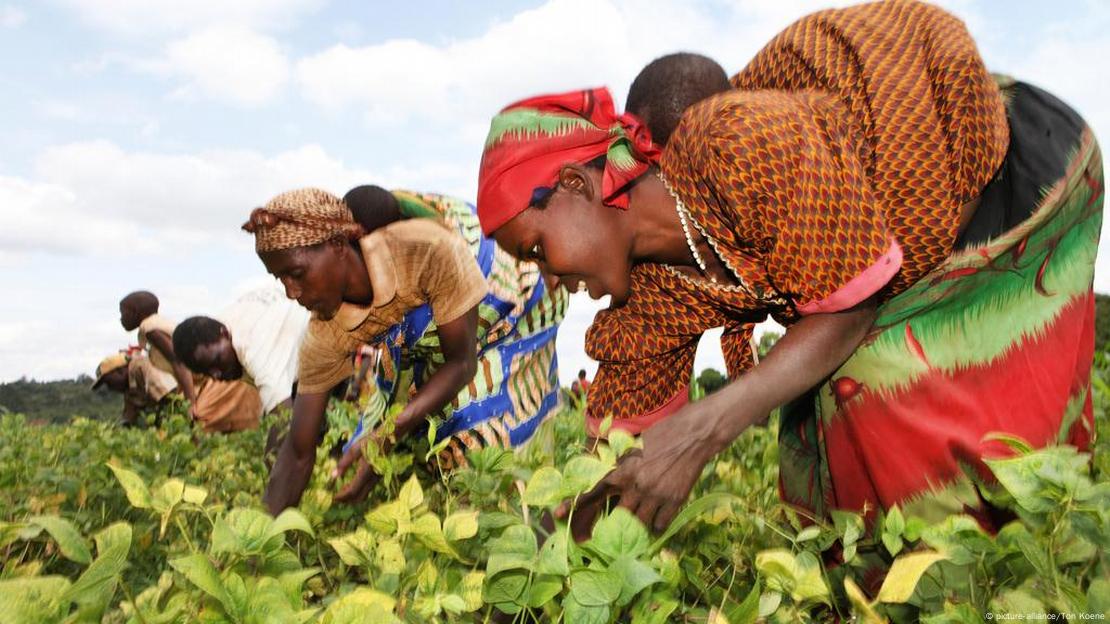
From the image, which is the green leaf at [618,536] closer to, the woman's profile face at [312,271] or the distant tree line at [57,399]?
the woman's profile face at [312,271]

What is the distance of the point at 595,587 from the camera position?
100cm

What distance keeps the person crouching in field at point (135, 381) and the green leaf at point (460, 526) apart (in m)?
8.47

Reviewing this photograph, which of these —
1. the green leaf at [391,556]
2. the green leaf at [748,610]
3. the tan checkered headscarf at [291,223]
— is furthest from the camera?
the tan checkered headscarf at [291,223]

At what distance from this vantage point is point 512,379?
394cm

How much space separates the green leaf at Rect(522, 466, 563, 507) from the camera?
3.58ft

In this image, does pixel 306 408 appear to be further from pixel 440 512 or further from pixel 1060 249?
pixel 1060 249

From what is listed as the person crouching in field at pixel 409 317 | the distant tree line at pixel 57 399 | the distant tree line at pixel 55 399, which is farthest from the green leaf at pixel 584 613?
the distant tree line at pixel 55 399

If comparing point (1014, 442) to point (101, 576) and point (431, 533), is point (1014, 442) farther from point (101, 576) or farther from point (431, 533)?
point (101, 576)

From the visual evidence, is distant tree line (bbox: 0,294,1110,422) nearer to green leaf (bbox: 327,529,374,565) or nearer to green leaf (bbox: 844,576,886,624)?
green leaf (bbox: 327,529,374,565)

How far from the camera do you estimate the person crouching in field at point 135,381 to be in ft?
30.5

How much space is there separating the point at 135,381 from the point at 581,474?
9.99 m

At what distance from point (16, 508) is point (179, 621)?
216cm

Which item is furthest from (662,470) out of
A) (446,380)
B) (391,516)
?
(446,380)

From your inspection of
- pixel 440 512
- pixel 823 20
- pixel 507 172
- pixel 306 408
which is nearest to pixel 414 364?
pixel 306 408
